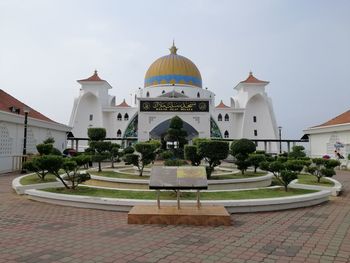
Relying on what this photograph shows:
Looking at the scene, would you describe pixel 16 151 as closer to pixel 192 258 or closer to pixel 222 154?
pixel 222 154

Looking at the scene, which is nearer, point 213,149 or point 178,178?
point 178,178

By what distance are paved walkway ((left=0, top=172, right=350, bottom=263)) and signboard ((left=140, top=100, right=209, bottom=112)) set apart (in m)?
25.2

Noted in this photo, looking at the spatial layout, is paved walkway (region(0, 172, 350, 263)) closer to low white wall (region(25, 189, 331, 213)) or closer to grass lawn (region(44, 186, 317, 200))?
low white wall (region(25, 189, 331, 213))

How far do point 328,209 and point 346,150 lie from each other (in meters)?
16.6

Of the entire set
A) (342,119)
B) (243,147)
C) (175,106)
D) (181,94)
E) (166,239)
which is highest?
(181,94)

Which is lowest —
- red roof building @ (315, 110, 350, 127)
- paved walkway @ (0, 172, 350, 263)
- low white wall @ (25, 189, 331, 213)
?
paved walkway @ (0, 172, 350, 263)

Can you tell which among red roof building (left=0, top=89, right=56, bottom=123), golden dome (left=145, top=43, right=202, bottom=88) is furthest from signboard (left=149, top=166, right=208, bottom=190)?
golden dome (left=145, top=43, right=202, bottom=88)

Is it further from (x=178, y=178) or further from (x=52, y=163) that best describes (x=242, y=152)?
(x=52, y=163)

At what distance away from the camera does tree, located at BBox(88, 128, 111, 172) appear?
46.0 ft

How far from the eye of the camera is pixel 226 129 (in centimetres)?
4347

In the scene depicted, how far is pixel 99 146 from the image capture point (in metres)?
15.1

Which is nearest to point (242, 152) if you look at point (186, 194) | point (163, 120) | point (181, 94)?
point (186, 194)

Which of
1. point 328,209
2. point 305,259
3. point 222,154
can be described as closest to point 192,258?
point 305,259

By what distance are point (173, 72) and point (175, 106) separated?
39.6 feet
